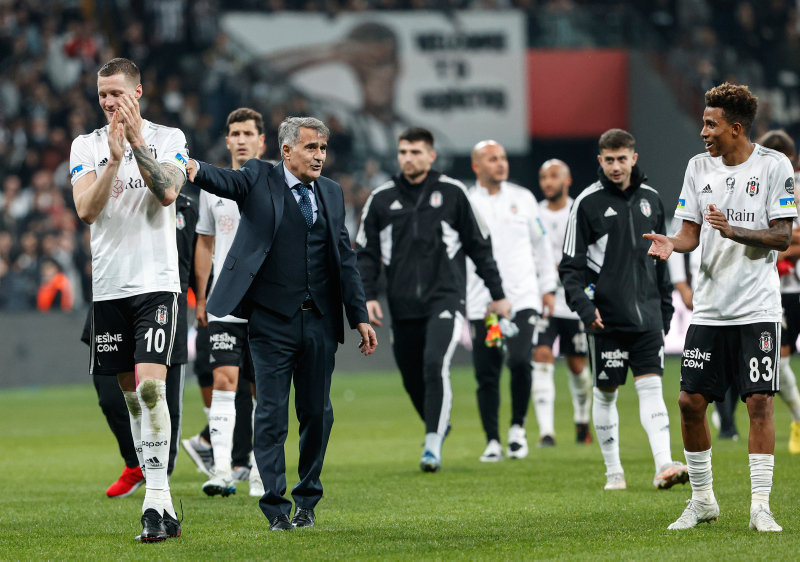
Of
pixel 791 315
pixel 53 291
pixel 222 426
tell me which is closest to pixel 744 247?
pixel 222 426

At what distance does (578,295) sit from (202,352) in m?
3.12

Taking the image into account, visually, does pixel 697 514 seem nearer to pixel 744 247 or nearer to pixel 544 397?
pixel 744 247

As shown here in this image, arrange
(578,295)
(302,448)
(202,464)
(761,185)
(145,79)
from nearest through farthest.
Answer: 1. (761,185)
2. (302,448)
3. (578,295)
4. (202,464)
5. (145,79)

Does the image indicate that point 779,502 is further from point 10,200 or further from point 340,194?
point 10,200

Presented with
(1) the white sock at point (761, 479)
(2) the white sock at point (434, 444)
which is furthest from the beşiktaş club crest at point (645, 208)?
(1) the white sock at point (761, 479)

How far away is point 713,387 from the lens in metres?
6.09

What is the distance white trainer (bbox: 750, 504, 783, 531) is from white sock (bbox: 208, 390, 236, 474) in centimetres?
362

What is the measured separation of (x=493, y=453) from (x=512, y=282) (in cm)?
173

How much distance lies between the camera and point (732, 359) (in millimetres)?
6086

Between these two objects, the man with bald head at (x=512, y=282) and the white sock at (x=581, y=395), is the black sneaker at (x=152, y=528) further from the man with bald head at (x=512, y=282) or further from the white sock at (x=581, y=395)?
the white sock at (x=581, y=395)

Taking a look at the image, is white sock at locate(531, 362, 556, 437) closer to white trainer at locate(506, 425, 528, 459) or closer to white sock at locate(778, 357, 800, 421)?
white trainer at locate(506, 425, 528, 459)

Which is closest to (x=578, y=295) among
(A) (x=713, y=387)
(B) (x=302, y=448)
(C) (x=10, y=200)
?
(A) (x=713, y=387)

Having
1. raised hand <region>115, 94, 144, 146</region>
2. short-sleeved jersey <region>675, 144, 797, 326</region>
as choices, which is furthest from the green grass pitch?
raised hand <region>115, 94, 144, 146</region>

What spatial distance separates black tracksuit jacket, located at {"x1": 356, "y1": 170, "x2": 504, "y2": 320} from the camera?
9.52m
